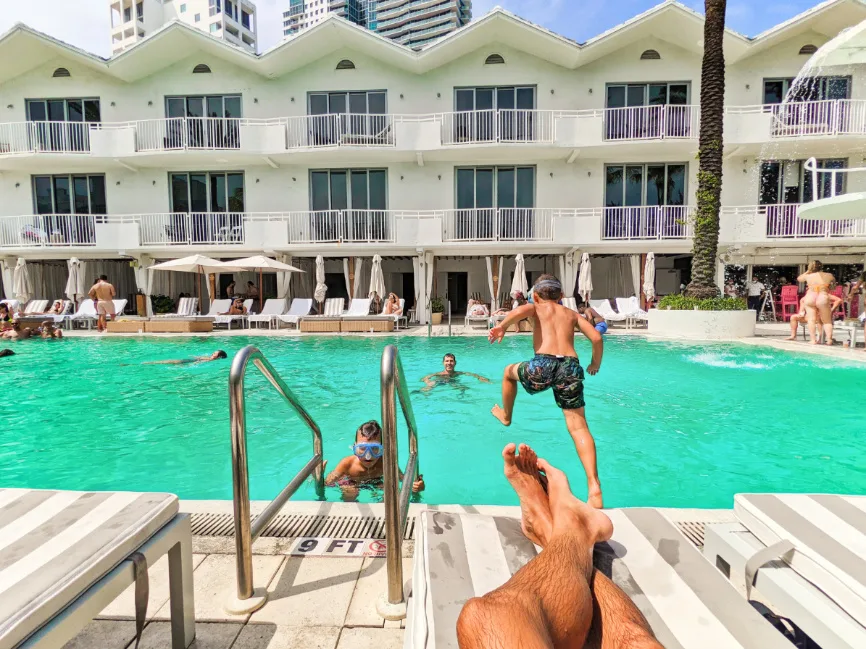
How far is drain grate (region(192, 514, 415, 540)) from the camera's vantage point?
2.48m

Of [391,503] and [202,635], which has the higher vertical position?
[391,503]

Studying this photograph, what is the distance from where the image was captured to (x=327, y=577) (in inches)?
82.0

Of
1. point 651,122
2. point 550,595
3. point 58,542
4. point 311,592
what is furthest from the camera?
point 651,122

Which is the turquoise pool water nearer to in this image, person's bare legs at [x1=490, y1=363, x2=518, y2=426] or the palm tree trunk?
person's bare legs at [x1=490, y1=363, x2=518, y2=426]

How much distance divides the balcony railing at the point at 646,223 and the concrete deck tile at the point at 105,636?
16065mm

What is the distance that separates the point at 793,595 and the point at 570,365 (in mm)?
1973

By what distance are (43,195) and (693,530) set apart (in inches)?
901

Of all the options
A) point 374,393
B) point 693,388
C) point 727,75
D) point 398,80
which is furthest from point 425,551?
point 727,75

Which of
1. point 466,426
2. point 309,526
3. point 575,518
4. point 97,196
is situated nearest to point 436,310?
point 466,426

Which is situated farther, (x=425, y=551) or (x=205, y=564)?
(x=205, y=564)

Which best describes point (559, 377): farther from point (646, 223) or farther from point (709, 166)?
point (646, 223)

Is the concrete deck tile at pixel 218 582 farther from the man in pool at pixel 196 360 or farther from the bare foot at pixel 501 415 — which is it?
the man in pool at pixel 196 360

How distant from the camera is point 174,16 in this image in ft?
205

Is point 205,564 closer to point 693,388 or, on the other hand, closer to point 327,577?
point 327,577
